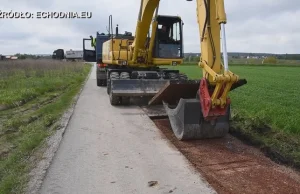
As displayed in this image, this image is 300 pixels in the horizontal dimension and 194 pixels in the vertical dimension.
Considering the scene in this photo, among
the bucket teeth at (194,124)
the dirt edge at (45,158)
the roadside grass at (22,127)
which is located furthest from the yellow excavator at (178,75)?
the roadside grass at (22,127)

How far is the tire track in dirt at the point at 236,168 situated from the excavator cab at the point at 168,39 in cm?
569

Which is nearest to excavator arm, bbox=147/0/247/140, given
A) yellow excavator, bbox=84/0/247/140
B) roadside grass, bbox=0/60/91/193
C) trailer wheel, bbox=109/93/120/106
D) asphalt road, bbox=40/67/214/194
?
yellow excavator, bbox=84/0/247/140

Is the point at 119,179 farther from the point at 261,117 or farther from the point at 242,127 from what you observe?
the point at 261,117

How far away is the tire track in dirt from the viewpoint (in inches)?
187

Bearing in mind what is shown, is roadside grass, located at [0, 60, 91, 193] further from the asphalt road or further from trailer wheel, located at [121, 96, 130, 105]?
trailer wheel, located at [121, 96, 130, 105]

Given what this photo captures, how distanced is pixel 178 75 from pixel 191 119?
238 inches

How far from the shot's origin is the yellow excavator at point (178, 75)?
6.34 metres

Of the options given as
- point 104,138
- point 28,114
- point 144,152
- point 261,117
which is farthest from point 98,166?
point 28,114

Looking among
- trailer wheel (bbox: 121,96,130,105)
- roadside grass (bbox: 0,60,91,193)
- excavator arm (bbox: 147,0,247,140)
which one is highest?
excavator arm (bbox: 147,0,247,140)

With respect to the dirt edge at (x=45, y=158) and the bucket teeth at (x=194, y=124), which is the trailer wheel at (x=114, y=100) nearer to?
the dirt edge at (x=45, y=158)

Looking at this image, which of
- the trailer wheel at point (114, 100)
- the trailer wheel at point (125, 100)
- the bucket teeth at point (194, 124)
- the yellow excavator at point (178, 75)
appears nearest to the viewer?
the yellow excavator at point (178, 75)

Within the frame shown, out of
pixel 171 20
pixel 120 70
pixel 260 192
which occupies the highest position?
pixel 171 20

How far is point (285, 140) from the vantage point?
6.84 metres

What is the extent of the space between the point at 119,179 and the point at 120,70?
858 cm
